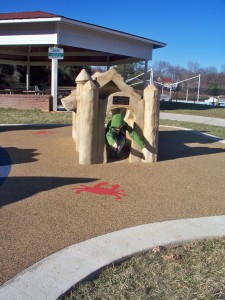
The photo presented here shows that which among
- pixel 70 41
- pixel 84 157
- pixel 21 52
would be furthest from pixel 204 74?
pixel 84 157

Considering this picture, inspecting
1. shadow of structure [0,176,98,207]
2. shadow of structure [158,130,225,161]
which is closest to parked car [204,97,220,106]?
shadow of structure [158,130,225,161]

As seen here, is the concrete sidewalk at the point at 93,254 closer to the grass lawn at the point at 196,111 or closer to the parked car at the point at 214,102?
the grass lawn at the point at 196,111

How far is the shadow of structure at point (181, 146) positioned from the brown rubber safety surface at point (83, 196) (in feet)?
0.16

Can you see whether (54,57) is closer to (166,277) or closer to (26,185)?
(26,185)

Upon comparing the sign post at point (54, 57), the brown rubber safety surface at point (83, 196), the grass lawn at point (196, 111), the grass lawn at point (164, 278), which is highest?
the sign post at point (54, 57)

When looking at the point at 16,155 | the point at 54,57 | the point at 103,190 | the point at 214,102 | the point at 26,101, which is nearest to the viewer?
the point at 103,190

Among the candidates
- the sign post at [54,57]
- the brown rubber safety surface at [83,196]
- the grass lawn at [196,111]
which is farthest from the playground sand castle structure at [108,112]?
the grass lawn at [196,111]

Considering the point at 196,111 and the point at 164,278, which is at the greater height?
the point at 196,111

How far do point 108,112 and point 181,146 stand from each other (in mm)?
2909

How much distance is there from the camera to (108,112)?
21.0 ft

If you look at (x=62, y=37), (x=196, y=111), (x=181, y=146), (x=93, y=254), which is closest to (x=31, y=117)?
(x=62, y=37)

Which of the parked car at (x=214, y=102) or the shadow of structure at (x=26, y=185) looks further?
the parked car at (x=214, y=102)

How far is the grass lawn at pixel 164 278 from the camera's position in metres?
2.51

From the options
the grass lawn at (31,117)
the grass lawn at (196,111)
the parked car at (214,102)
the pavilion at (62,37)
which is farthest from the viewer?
the parked car at (214,102)
